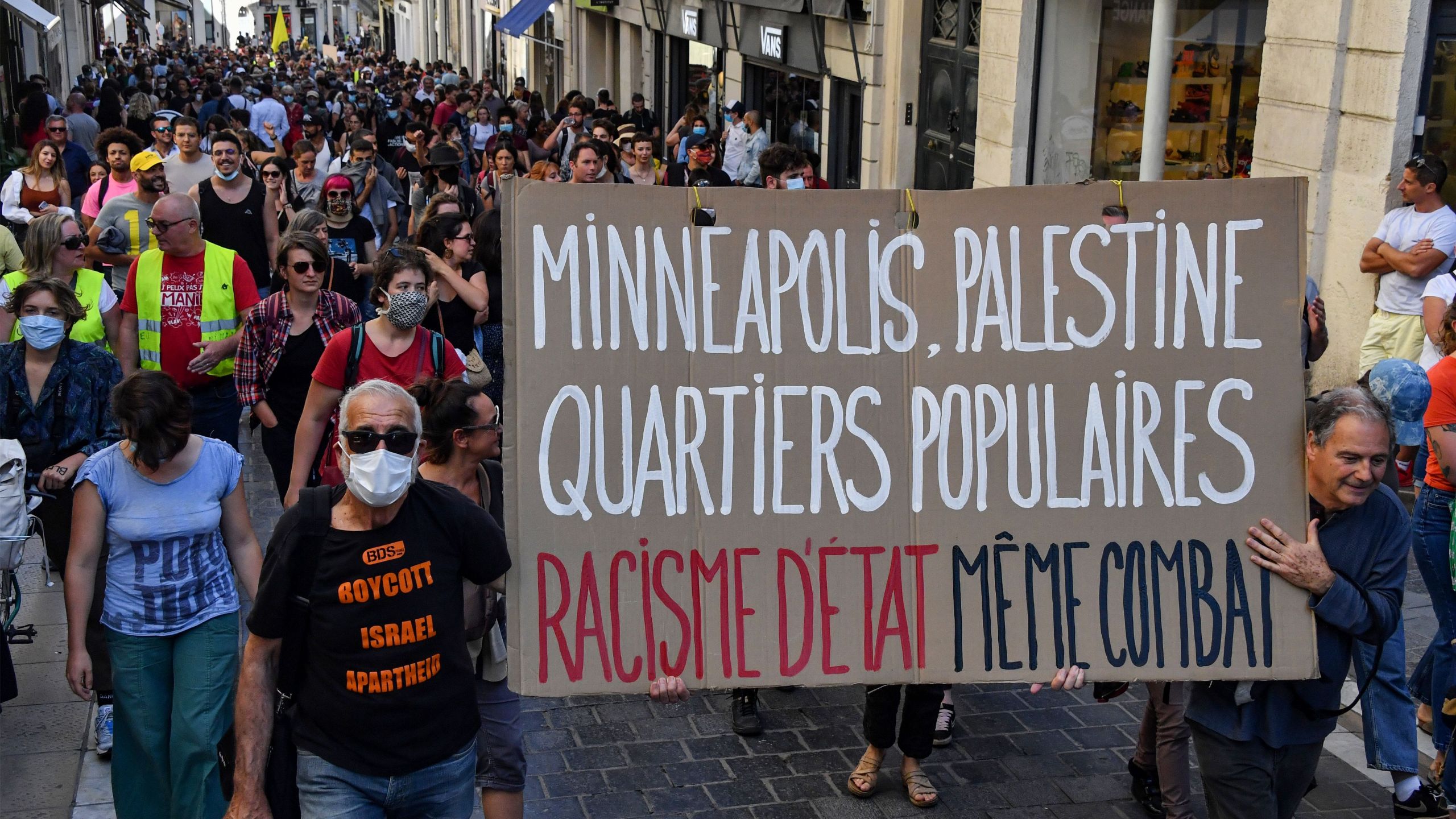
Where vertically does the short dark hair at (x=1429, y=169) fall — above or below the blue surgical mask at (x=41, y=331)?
above

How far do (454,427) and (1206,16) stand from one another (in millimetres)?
8838

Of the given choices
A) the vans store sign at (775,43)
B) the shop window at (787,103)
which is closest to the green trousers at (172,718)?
the shop window at (787,103)

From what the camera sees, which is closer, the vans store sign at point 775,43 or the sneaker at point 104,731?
the sneaker at point 104,731

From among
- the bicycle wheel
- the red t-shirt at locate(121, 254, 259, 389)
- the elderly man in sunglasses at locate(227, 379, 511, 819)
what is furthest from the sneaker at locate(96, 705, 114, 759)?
the elderly man in sunglasses at locate(227, 379, 511, 819)

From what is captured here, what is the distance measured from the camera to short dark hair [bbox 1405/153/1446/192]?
8078mm

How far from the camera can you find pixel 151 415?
4070 millimetres

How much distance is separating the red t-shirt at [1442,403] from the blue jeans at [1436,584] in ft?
0.15

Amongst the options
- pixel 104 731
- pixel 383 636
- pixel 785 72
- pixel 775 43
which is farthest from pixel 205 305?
pixel 785 72

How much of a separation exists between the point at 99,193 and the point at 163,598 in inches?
249

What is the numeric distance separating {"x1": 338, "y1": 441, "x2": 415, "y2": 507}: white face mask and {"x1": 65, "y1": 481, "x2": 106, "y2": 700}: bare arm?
3.96 feet

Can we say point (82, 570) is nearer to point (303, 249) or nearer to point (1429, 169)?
point (303, 249)

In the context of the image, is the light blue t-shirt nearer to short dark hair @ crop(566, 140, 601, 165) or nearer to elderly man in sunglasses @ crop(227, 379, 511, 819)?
elderly man in sunglasses @ crop(227, 379, 511, 819)

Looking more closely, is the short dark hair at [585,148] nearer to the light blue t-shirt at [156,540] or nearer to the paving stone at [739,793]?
the paving stone at [739,793]

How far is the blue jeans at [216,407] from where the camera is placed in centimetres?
662
